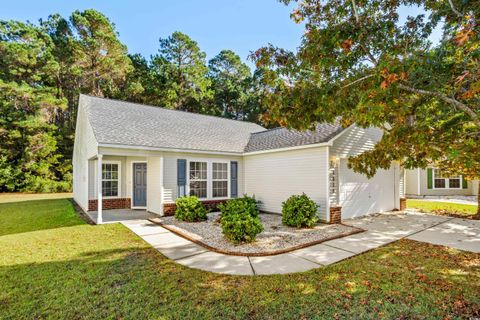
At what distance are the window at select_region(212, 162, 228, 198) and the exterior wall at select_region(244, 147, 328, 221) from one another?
108 centimetres

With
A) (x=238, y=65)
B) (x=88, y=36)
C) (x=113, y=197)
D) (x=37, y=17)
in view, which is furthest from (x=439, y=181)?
(x=37, y=17)

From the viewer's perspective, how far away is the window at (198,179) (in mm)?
11019

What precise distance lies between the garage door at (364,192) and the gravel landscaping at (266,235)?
1.69 m

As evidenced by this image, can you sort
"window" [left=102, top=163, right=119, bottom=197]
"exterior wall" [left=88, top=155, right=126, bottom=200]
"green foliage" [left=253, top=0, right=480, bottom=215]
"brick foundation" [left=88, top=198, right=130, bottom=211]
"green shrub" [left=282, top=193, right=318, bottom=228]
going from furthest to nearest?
"window" [left=102, top=163, right=119, bottom=197]
"exterior wall" [left=88, top=155, right=126, bottom=200]
"brick foundation" [left=88, top=198, right=130, bottom=211]
"green shrub" [left=282, top=193, right=318, bottom=228]
"green foliage" [left=253, top=0, right=480, bottom=215]

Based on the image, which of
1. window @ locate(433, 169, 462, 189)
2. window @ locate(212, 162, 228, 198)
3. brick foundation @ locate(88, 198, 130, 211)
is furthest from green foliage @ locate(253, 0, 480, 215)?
window @ locate(433, 169, 462, 189)

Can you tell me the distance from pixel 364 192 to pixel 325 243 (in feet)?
16.7

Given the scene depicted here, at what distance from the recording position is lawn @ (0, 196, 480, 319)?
10.8ft

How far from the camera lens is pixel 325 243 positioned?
6.38 meters

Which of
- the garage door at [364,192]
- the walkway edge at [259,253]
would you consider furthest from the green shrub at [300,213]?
the garage door at [364,192]

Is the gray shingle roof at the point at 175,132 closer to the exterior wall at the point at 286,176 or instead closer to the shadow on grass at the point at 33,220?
the exterior wall at the point at 286,176

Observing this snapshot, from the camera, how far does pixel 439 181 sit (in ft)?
59.7

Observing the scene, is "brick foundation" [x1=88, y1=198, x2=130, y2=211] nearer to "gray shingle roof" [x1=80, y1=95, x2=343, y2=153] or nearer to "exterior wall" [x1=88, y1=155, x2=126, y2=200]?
"exterior wall" [x1=88, y1=155, x2=126, y2=200]

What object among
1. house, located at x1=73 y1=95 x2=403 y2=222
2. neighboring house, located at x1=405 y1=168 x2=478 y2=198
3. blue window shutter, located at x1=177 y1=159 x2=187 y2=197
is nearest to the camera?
house, located at x1=73 y1=95 x2=403 y2=222

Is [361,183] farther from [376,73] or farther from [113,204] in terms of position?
[113,204]
